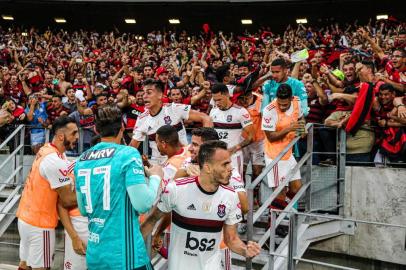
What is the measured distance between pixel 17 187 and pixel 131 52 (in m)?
11.5

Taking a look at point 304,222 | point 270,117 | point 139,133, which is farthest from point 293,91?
point 139,133

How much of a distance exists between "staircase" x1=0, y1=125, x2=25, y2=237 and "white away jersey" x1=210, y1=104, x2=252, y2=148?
3429 millimetres

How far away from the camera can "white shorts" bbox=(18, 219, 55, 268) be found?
634 cm

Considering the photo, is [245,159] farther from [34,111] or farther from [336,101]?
[34,111]

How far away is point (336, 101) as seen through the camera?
818 centimetres

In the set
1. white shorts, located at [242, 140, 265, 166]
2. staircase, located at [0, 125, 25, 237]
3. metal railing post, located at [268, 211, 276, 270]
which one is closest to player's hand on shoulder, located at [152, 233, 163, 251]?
metal railing post, located at [268, 211, 276, 270]

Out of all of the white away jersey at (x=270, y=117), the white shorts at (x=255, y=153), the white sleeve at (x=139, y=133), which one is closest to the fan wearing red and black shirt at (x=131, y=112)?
the white sleeve at (x=139, y=133)

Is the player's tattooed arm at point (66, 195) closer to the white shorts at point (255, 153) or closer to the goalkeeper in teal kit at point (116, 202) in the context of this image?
the goalkeeper in teal kit at point (116, 202)

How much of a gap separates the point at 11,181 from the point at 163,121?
3.92 m

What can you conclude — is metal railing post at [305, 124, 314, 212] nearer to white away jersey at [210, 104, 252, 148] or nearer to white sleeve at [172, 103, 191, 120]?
white away jersey at [210, 104, 252, 148]

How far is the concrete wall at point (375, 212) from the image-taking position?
769 cm

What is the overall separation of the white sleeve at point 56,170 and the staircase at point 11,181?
298cm

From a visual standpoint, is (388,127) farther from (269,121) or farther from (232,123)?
(232,123)

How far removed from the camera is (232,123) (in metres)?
8.05
